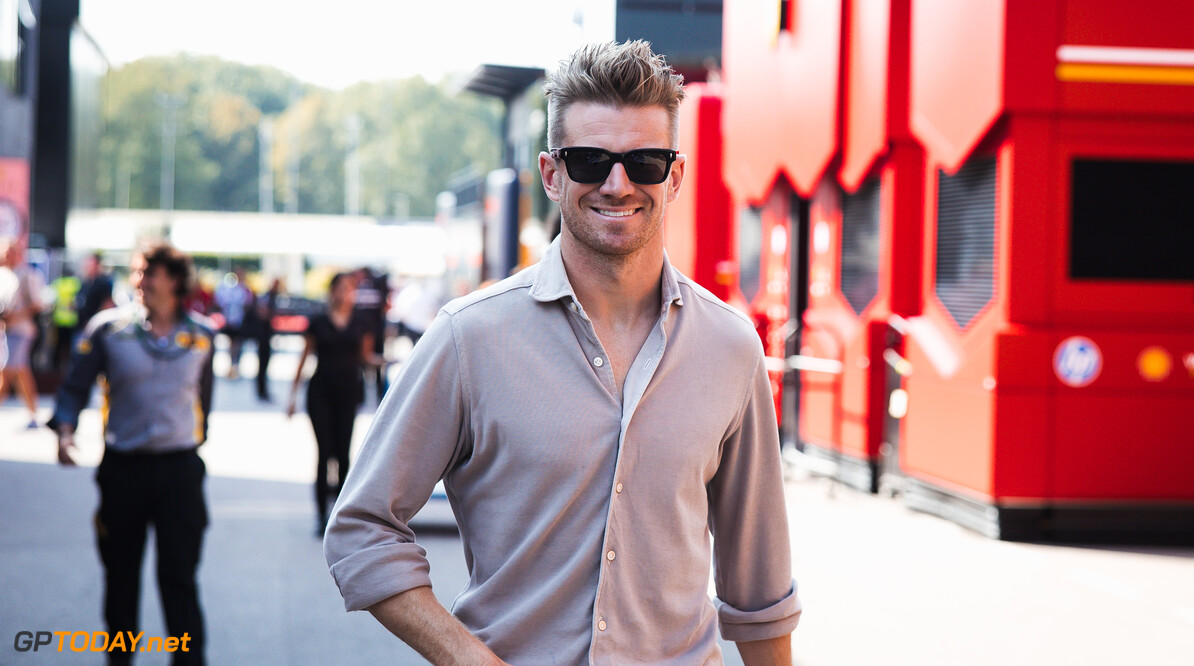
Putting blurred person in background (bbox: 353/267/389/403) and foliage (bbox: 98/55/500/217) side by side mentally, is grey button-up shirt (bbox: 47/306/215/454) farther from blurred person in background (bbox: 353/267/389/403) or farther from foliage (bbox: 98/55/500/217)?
foliage (bbox: 98/55/500/217)

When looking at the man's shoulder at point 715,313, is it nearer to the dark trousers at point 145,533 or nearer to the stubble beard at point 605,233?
the stubble beard at point 605,233

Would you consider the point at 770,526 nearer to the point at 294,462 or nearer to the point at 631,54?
the point at 631,54

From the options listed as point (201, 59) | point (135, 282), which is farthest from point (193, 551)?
point (201, 59)

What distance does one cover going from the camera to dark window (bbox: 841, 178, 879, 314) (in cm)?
1145

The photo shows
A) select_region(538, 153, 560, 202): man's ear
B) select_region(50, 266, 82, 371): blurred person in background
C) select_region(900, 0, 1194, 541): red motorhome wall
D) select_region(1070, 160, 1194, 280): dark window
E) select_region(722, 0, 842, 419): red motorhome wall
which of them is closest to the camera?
select_region(538, 153, 560, 202): man's ear

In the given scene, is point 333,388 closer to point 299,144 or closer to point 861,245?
point 861,245

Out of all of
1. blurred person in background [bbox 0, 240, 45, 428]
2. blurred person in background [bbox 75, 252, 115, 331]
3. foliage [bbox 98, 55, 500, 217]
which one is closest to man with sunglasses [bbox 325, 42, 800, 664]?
blurred person in background [bbox 0, 240, 45, 428]

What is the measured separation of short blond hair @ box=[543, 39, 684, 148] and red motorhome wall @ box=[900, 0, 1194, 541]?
7.07m

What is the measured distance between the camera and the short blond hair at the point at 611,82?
2.28 meters

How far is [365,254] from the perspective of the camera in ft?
190

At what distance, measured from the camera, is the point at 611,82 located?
2.28 m

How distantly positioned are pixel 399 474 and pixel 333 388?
7.28 meters

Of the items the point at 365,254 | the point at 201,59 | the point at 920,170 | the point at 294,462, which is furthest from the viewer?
the point at 201,59

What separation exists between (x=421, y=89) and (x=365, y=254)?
180 ft
